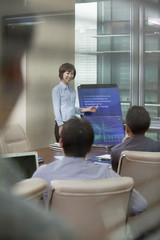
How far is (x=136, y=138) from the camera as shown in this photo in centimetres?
81

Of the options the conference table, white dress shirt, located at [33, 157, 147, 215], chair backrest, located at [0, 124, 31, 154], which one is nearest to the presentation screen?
the conference table

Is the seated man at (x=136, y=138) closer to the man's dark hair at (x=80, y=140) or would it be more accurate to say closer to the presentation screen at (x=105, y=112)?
the presentation screen at (x=105, y=112)

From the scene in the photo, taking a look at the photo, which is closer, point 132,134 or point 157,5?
point 157,5

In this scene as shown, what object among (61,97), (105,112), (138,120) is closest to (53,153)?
(105,112)

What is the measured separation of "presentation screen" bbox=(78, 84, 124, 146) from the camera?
3.50 ft

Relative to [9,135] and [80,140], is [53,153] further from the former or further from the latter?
[9,135]

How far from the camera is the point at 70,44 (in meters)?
0.11

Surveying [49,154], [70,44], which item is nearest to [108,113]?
[49,154]

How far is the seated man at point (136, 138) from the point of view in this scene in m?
0.80

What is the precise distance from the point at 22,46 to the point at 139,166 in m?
0.63

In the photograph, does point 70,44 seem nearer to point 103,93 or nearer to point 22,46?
point 22,46

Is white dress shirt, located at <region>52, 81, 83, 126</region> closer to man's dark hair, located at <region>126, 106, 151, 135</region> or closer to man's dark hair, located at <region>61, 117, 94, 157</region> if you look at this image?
man's dark hair, located at <region>61, 117, 94, 157</region>

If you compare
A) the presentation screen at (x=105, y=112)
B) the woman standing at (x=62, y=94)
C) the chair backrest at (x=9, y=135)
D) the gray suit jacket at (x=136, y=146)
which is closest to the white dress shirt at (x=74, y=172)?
the woman standing at (x=62, y=94)

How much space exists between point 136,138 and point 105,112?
0.97 ft
